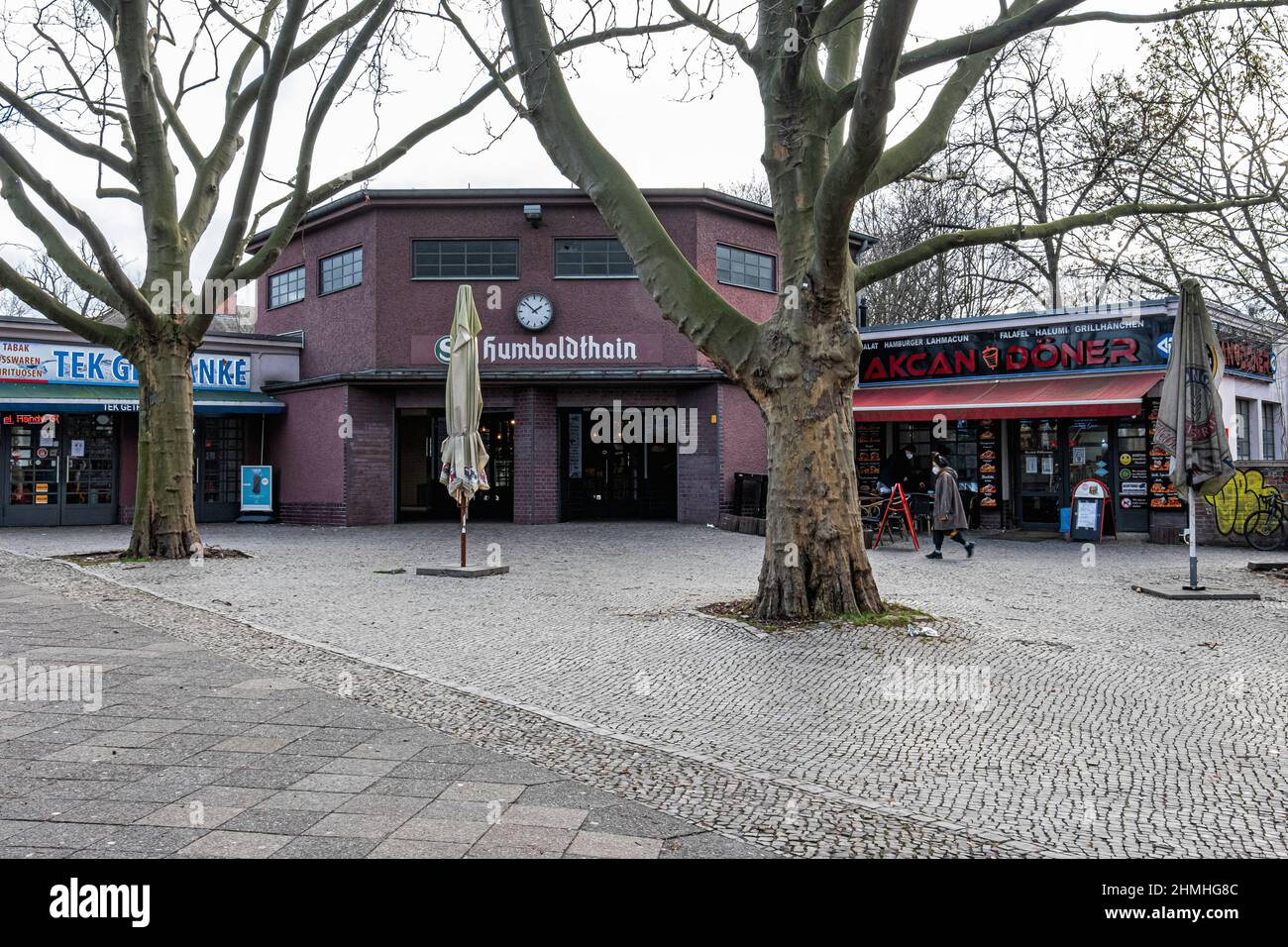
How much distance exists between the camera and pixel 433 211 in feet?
69.6

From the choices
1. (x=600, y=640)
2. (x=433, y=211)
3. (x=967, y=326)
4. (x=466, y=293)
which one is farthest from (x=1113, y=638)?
(x=433, y=211)

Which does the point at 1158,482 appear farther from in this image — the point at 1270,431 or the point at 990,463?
the point at 1270,431

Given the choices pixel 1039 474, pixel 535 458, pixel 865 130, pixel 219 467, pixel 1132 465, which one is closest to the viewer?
pixel 865 130

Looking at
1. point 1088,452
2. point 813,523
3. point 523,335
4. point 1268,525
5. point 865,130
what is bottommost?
point 1268,525

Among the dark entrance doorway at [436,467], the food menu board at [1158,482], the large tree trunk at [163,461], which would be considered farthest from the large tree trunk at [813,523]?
the dark entrance doorway at [436,467]

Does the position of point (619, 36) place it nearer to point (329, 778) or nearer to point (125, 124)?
point (329, 778)

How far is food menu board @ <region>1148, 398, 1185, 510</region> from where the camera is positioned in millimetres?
17688

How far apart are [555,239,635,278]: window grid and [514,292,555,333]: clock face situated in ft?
2.53

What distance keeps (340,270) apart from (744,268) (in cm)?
937

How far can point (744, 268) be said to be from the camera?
22.0 m

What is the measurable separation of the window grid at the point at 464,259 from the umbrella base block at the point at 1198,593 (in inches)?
581
